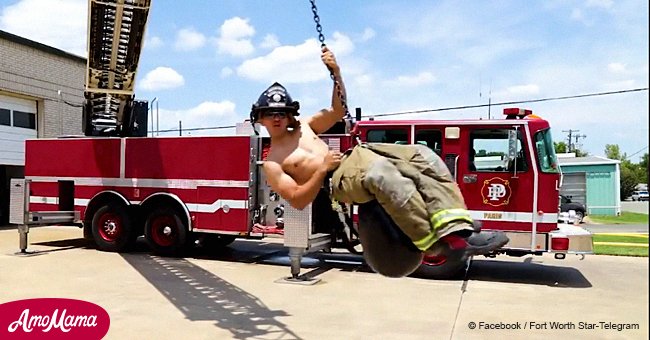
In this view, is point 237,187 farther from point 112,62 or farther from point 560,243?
point 560,243

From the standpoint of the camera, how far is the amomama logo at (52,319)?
5539 millimetres

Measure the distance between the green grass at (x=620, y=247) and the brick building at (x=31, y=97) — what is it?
49.8 feet

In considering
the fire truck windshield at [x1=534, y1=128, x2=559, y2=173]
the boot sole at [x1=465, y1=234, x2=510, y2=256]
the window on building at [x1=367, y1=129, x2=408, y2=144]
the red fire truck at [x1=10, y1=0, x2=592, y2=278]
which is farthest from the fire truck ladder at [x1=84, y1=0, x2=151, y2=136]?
the boot sole at [x1=465, y1=234, x2=510, y2=256]

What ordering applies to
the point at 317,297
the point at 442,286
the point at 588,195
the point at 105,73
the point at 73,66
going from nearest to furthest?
the point at 317,297
the point at 442,286
the point at 105,73
the point at 73,66
the point at 588,195

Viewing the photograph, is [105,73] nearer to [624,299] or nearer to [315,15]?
[315,15]

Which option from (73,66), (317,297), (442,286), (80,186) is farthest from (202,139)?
(73,66)

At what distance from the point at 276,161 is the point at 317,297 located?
3864 mm

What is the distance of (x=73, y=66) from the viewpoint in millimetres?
18047

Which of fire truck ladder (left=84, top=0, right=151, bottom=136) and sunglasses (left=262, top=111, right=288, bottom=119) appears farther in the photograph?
fire truck ladder (left=84, top=0, right=151, bottom=136)

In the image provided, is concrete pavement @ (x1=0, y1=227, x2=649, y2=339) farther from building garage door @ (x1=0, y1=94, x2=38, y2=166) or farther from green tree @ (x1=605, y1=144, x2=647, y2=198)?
building garage door @ (x1=0, y1=94, x2=38, y2=166)

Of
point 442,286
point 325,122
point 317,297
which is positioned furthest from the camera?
point 442,286

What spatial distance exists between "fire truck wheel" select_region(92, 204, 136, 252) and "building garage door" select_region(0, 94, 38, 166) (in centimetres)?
670

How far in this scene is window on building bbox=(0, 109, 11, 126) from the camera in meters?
15.9

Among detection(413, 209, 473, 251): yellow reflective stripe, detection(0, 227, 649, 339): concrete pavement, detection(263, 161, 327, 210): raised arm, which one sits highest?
detection(263, 161, 327, 210): raised arm
